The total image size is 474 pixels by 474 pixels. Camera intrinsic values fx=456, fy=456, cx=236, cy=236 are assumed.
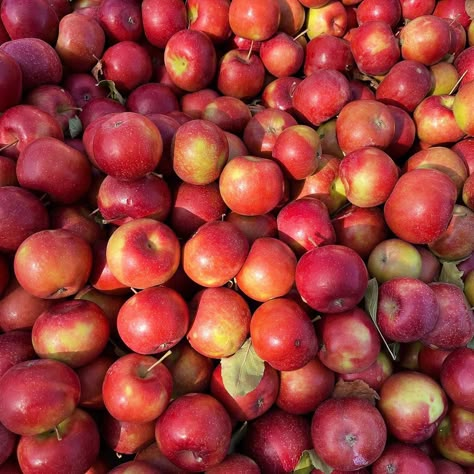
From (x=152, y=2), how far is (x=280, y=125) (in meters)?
1.33

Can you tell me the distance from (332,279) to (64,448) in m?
1.27

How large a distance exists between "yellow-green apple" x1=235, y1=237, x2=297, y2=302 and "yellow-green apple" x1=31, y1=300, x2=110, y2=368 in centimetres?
68

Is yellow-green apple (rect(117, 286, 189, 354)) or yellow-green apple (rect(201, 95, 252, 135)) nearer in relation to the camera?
yellow-green apple (rect(117, 286, 189, 354))

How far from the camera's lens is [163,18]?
3102 millimetres

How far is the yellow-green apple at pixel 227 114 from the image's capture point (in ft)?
9.04

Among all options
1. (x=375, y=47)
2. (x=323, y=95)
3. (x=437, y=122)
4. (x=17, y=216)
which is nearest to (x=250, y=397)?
(x=17, y=216)

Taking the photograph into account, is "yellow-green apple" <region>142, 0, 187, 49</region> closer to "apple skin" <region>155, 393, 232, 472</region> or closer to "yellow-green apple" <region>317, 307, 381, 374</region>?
"yellow-green apple" <region>317, 307, 381, 374</region>

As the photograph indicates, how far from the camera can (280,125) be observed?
106 inches

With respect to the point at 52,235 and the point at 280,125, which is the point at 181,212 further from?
the point at 280,125

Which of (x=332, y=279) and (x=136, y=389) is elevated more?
(x=332, y=279)

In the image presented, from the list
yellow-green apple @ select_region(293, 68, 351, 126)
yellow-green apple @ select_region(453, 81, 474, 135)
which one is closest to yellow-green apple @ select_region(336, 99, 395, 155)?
yellow-green apple @ select_region(293, 68, 351, 126)

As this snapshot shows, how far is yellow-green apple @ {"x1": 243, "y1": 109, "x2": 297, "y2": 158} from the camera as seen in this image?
266 cm

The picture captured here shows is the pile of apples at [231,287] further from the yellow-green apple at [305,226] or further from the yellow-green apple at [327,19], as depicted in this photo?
the yellow-green apple at [327,19]

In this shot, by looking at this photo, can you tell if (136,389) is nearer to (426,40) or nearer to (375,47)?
(375,47)
